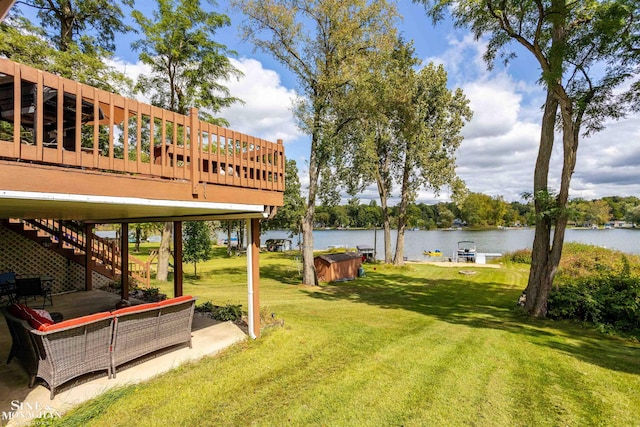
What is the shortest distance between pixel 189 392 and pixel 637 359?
726 centimetres

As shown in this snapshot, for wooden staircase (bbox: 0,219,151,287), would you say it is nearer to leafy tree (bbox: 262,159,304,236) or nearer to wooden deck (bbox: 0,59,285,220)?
wooden deck (bbox: 0,59,285,220)

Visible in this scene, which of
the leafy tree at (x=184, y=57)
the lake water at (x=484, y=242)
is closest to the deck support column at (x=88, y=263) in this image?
the leafy tree at (x=184, y=57)

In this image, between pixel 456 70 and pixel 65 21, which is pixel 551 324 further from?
pixel 65 21

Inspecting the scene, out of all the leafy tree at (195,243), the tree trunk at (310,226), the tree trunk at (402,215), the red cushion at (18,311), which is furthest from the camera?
the tree trunk at (402,215)

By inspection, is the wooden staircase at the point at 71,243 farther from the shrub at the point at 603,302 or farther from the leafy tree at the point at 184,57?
the shrub at the point at 603,302

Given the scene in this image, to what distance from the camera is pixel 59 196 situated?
10.3ft

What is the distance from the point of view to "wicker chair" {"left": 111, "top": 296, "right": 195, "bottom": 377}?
4.17 meters

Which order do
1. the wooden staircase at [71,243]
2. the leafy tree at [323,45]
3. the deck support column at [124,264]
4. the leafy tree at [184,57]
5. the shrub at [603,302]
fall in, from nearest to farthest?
1. the shrub at [603,302]
2. the deck support column at [124,264]
3. the wooden staircase at [71,243]
4. the leafy tree at [184,57]
5. the leafy tree at [323,45]

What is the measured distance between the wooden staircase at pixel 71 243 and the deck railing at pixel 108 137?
22.5 feet

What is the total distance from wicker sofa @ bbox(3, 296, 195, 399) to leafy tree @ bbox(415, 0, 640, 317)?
30.1ft

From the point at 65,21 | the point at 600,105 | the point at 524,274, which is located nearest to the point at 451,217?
the point at 524,274

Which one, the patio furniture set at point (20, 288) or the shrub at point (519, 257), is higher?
the patio furniture set at point (20, 288)

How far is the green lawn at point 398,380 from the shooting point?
3586 millimetres

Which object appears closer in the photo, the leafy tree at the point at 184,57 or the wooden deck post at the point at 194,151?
the wooden deck post at the point at 194,151
